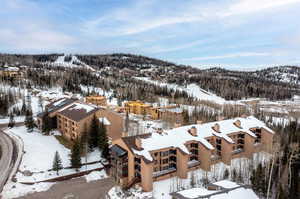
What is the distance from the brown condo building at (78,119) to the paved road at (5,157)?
20.3 ft

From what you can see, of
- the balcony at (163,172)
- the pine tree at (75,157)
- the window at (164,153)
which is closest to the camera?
the balcony at (163,172)

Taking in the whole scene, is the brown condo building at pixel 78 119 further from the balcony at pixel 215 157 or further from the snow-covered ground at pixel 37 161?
the balcony at pixel 215 157

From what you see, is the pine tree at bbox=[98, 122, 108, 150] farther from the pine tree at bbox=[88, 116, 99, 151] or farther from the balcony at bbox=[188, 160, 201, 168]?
the balcony at bbox=[188, 160, 201, 168]

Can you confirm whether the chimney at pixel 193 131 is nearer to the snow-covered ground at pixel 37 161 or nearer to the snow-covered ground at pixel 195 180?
the snow-covered ground at pixel 195 180

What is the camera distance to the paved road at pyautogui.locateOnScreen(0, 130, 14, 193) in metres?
27.1

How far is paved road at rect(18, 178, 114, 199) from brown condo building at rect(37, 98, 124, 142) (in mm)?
9740

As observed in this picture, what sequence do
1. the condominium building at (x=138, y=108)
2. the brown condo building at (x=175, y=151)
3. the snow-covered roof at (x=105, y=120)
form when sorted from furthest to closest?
the condominium building at (x=138, y=108) → the snow-covered roof at (x=105, y=120) → the brown condo building at (x=175, y=151)

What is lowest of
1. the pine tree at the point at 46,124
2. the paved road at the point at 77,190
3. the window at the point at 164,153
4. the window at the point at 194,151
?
the paved road at the point at 77,190

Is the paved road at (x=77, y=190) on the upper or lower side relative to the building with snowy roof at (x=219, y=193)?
lower

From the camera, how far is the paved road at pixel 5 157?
88.8 ft

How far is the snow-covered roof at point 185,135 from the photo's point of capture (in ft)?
90.4

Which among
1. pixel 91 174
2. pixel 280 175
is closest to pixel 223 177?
pixel 280 175

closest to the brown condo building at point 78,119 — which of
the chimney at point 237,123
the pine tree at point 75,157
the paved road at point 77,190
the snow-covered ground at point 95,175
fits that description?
the pine tree at point 75,157

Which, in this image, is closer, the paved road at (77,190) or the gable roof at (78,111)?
the paved road at (77,190)
